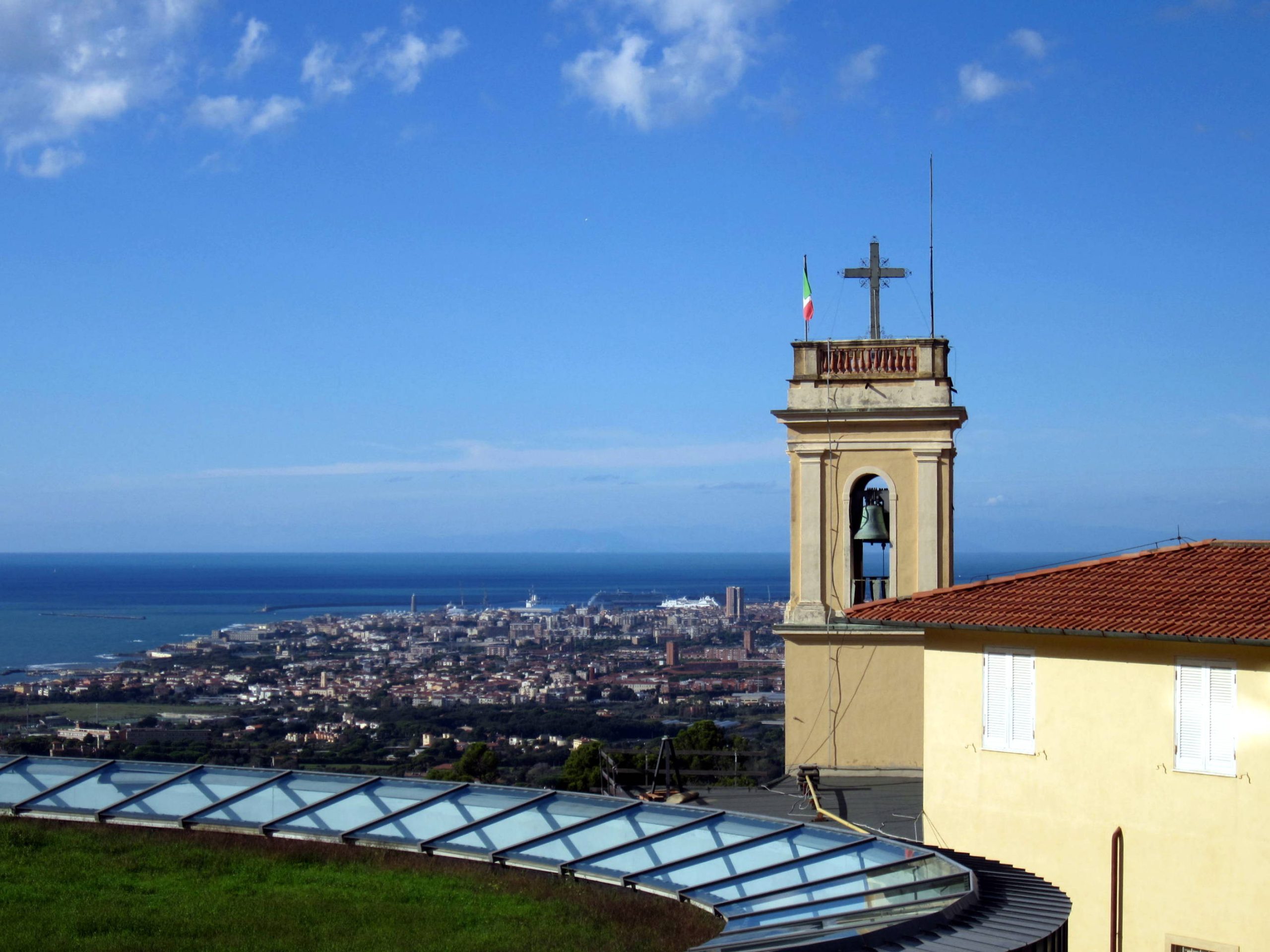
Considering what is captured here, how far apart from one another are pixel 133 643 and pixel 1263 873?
109429 millimetres

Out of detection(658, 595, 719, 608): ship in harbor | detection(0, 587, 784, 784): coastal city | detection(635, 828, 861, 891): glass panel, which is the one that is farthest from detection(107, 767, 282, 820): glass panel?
detection(658, 595, 719, 608): ship in harbor

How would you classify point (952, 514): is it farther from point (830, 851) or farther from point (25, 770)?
point (25, 770)

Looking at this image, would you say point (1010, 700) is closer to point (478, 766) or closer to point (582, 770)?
point (582, 770)

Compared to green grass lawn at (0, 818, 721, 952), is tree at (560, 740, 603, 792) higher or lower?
lower

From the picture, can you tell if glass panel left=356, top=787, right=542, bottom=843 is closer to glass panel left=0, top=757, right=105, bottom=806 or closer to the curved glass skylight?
the curved glass skylight

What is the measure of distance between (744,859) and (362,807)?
4.10m

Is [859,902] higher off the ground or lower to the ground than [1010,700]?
lower

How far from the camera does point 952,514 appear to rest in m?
21.9

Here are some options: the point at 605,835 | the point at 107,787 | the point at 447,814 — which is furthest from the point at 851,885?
the point at 107,787

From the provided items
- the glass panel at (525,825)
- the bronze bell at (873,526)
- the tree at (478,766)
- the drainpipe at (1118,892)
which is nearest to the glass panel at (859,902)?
the glass panel at (525,825)

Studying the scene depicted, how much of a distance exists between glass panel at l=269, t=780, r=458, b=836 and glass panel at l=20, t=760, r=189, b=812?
202 centimetres

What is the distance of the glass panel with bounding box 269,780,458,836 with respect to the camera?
12.6 meters

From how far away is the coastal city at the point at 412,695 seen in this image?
113 ft

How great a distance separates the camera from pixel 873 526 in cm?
2202
